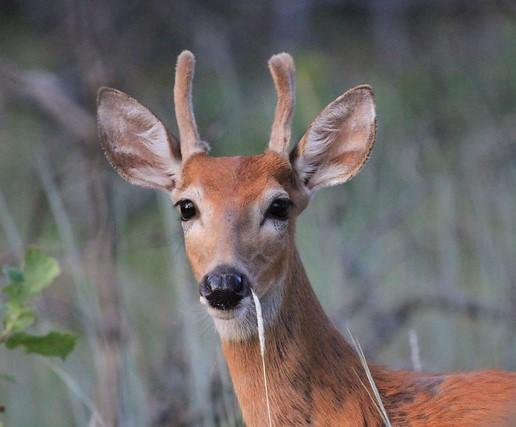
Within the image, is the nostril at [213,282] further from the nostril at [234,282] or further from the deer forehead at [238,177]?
the deer forehead at [238,177]

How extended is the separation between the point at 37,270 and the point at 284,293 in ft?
2.99

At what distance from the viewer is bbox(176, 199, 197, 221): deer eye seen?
547 centimetres

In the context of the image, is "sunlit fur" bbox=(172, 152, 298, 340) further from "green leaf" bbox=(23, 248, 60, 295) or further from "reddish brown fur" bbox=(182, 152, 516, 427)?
"green leaf" bbox=(23, 248, 60, 295)

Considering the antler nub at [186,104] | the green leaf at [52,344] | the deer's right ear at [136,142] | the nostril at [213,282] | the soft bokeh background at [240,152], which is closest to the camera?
the nostril at [213,282]

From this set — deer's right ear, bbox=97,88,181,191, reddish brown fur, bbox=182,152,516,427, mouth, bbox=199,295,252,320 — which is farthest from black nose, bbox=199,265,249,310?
deer's right ear, bbox=97,88,181,191

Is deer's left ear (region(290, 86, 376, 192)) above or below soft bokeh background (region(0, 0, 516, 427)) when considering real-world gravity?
below

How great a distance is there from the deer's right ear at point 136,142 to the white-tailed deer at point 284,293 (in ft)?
0.46

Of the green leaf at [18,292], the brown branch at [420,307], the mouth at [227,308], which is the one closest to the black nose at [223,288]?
the mouth at [227,308]

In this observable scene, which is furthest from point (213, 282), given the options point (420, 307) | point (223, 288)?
point (420, 307)

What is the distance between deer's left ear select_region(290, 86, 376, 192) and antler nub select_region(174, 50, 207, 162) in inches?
15.4

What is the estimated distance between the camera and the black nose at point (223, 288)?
4968 millimetres

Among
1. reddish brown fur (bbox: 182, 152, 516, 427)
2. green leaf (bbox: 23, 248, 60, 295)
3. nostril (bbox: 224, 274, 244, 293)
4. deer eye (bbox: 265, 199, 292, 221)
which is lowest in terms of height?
reddish brown fur (bbox: 182, 152, 516, 427)

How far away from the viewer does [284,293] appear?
5.37 meters

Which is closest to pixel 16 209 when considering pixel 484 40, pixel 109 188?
pixel 109 188
